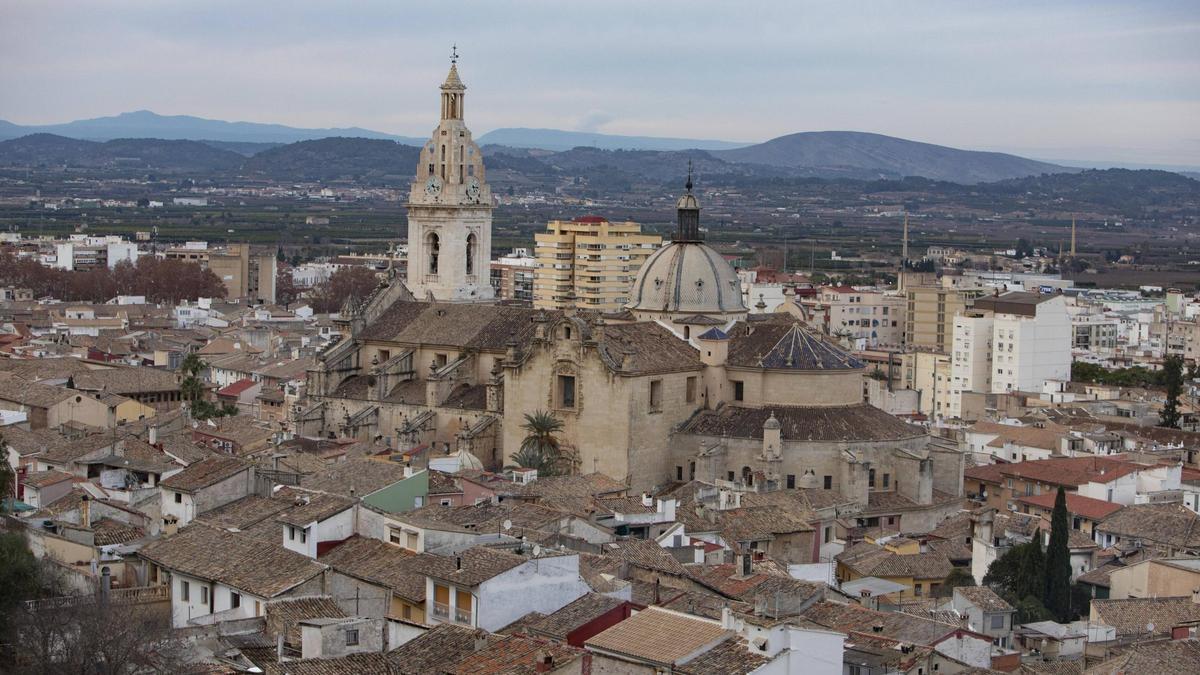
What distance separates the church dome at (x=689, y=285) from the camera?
60.5 m

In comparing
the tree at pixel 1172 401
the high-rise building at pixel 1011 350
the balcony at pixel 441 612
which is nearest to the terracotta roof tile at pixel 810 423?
the tree at pixel 1172 401

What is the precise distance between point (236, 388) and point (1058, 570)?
43474 millimetres

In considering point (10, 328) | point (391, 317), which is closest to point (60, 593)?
point (391, 317)

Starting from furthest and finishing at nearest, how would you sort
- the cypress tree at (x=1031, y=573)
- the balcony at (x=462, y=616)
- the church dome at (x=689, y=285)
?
the church dome at (x=689, y=285) → the cypress tree at (x=1031, y=573) → the balcony at (x=462, y=616)

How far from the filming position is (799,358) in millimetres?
56781

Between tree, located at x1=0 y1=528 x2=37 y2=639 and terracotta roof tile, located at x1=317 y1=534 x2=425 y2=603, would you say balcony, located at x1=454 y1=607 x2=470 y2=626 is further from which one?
tree, located at x1=0 y1=528 x2=37 y2=639

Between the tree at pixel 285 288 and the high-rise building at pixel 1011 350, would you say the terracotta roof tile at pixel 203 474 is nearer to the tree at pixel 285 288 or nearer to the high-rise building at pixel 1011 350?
the high-rise building at pixel 1011 350

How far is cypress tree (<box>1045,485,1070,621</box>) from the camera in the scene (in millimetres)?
43406

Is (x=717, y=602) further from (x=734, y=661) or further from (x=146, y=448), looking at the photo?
(x=146, y=448)

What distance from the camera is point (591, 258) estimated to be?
153125mm

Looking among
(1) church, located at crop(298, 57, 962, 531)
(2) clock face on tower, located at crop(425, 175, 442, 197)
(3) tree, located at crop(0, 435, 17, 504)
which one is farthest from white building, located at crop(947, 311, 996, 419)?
(3) tree, located at crop(0, 435, 17, 504)

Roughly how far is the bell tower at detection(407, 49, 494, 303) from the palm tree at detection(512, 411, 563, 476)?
60.5ft

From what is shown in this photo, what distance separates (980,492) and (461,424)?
52.5 feet

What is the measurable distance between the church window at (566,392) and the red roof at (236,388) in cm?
2545
